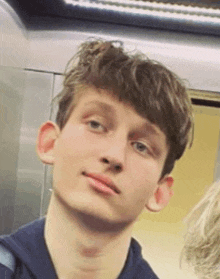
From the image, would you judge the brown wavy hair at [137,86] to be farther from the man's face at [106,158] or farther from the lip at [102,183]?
the lip at [102,183]

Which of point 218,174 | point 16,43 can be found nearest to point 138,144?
point 218,174

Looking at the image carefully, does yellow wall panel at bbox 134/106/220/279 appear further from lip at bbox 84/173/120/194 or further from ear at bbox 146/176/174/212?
lip at bbox 84/173/120/194

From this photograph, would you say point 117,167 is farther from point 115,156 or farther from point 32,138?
point 32,138

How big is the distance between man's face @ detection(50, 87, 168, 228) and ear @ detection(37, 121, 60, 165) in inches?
0.6

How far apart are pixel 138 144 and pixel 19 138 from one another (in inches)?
14.0

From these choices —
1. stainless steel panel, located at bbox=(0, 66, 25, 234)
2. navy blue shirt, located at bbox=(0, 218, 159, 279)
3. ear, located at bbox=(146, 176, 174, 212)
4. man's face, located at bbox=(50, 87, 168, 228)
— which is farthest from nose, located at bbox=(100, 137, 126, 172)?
stainless steel panel, located at bbox=(0, 66, 25, 234)

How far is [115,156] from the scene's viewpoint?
0.74 meters

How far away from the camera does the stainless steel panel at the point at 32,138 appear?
0.94 meters

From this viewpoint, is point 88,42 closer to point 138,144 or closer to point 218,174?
point 138,144

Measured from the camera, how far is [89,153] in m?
0.75

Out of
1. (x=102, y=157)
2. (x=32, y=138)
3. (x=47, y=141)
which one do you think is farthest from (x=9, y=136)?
(x=102, y=157)

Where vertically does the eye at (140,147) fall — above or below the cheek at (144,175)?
above

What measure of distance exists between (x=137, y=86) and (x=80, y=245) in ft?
1.23

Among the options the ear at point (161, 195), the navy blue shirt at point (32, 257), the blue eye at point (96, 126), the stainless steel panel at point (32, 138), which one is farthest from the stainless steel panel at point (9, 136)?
the ear at point (161, 195)
